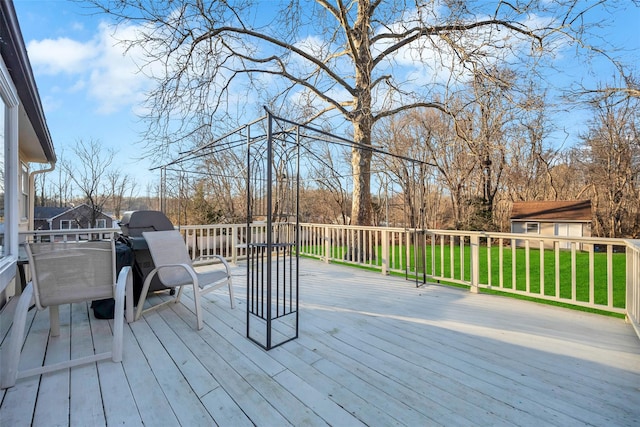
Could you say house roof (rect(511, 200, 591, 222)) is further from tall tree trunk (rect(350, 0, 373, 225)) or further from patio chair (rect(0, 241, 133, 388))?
patio chair (rect(0, 241, 133, 388))

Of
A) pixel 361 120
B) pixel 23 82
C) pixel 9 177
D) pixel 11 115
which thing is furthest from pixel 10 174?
pixel 361 120

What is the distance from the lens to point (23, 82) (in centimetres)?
250

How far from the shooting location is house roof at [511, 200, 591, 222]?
12227mm

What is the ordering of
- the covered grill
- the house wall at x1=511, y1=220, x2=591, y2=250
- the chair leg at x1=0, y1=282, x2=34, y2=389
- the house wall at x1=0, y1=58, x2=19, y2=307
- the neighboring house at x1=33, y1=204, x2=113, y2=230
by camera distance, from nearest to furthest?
the chair leg at x1=0, y1=282, x2=34, y2=389, the house wall at x1=0, y1=58, x2=19, y2=307, the covered grill, the neighboring house at x1=33, y1=204, x2=113, y2=230, the house wall at x1=511, y1=220, x2=591, y2=250

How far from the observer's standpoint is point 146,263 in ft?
10.7

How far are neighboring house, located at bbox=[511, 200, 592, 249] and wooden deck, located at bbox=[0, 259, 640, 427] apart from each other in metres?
12.3

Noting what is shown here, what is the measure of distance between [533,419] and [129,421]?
206 centimetres

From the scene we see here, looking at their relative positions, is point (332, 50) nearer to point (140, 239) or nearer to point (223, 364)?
point (140, 239)

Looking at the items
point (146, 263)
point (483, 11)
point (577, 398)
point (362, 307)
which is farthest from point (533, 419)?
point (483, 11)

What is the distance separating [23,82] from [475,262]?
515 cm

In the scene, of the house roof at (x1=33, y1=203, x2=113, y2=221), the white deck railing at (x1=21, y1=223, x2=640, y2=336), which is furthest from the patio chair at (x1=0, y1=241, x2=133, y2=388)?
the house roof at (x1=33, y1=203, x2=113, y2=221)

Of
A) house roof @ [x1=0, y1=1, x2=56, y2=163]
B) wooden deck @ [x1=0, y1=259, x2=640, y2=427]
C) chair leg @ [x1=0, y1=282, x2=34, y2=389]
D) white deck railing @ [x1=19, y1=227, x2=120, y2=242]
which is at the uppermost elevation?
house roof @ [x1=0, y1=1, x2=56, y2=163]

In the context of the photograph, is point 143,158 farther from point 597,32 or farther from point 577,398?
point 597,32

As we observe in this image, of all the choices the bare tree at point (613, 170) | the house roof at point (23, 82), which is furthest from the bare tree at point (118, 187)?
the bare tree at point (613, 170)
